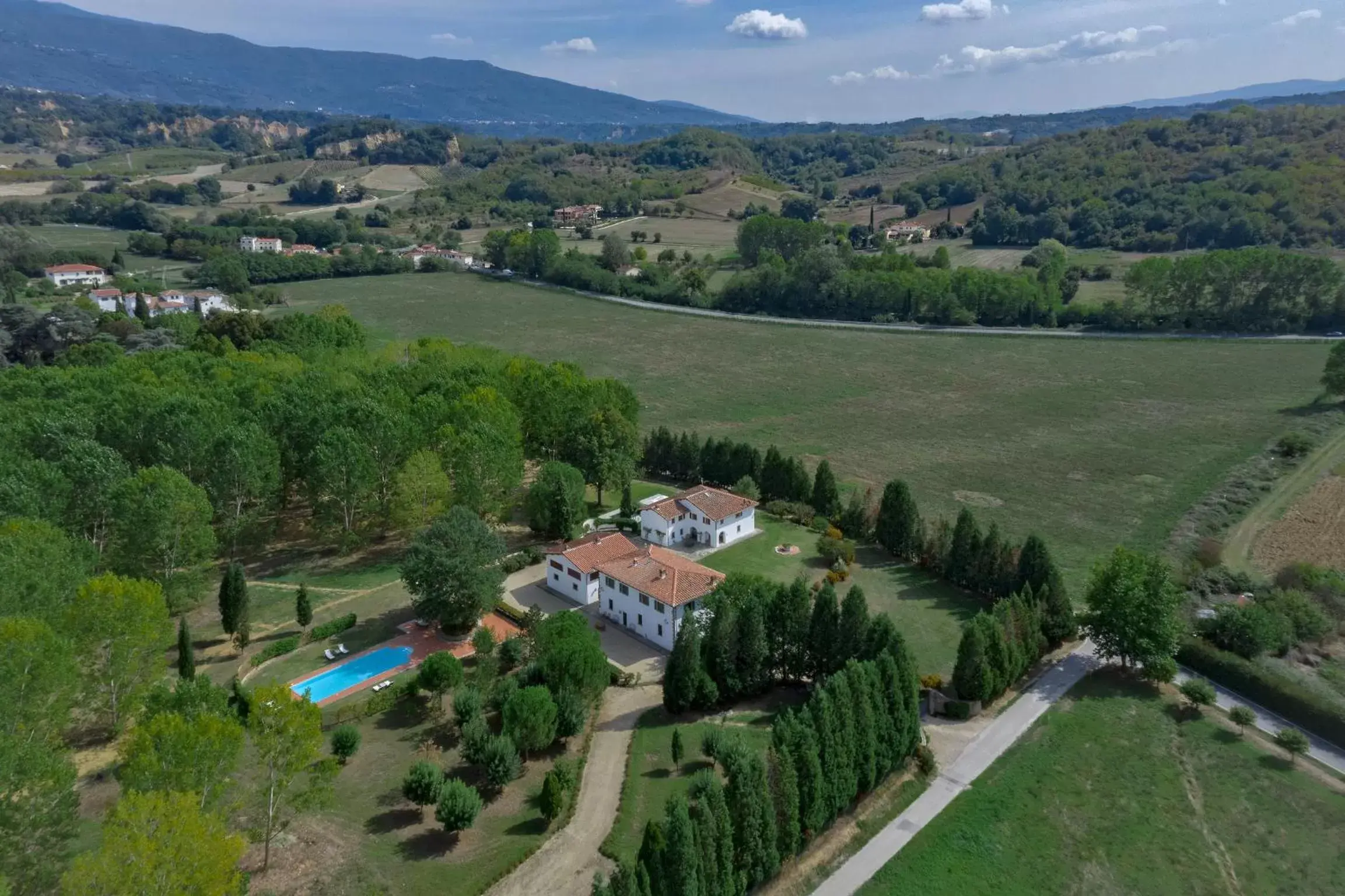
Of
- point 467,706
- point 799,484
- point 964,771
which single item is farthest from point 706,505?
point 964,771

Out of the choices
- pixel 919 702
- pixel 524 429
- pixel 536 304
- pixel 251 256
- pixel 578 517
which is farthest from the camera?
pixel 251 256

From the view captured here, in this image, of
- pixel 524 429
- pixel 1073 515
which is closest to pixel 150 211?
pixel 524 429

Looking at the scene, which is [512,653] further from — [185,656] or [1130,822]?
Result: [1130,822]

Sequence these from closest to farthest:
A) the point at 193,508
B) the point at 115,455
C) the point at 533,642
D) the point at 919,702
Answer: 1. the point at 919,702
2. the point at 533,642
3. the point at 193,508
4. the point at 115,455

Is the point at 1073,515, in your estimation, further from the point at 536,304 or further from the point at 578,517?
the point at 536,304

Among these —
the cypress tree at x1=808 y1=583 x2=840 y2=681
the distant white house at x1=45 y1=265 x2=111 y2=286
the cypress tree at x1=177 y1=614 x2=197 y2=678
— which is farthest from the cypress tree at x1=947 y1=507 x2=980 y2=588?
the distant white house at x1=45 y1=265 x2=111 y2=286

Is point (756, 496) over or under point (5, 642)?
under

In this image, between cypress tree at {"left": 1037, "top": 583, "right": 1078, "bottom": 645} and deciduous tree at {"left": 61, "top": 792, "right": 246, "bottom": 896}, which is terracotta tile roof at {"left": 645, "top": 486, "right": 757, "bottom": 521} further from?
deciduous tree at {"left": 61, "top": 792, "right": 246, "bottom": 896}

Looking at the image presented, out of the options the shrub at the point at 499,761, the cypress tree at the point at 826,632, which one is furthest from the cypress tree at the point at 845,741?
the shrub at the point at 499,761
